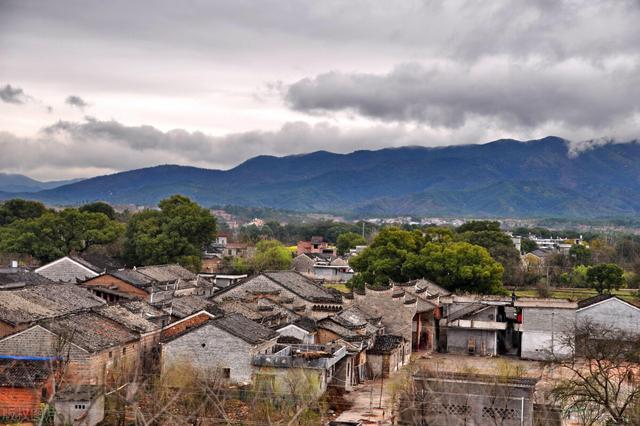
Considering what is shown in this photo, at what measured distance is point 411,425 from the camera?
80.0 feet

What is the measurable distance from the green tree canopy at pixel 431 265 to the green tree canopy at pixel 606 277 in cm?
1459

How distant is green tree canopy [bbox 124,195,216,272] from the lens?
7000cm

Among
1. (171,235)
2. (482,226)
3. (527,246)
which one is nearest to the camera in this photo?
(171,235)

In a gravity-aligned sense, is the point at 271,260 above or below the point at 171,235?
below

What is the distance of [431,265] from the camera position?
60.8 meters

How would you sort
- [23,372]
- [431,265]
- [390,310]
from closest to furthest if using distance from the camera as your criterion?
[23,372] → [390,310] → [431,265]

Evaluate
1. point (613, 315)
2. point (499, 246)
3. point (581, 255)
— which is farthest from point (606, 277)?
point (581, 255)

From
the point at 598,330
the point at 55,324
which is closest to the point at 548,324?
the point at 598,330

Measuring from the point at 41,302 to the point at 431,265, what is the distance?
31.8 m

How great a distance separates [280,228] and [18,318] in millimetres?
141680

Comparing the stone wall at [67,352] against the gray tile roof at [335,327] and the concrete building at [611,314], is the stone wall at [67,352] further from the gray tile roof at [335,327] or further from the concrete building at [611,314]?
the concrete building at [611,314]

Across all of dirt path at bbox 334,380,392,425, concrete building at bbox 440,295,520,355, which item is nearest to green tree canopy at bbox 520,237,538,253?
concrete building at bbox 440,295,520,355

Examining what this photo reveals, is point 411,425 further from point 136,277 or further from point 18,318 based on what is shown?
point 136,277

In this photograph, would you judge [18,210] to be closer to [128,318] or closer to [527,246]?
[128,318]
